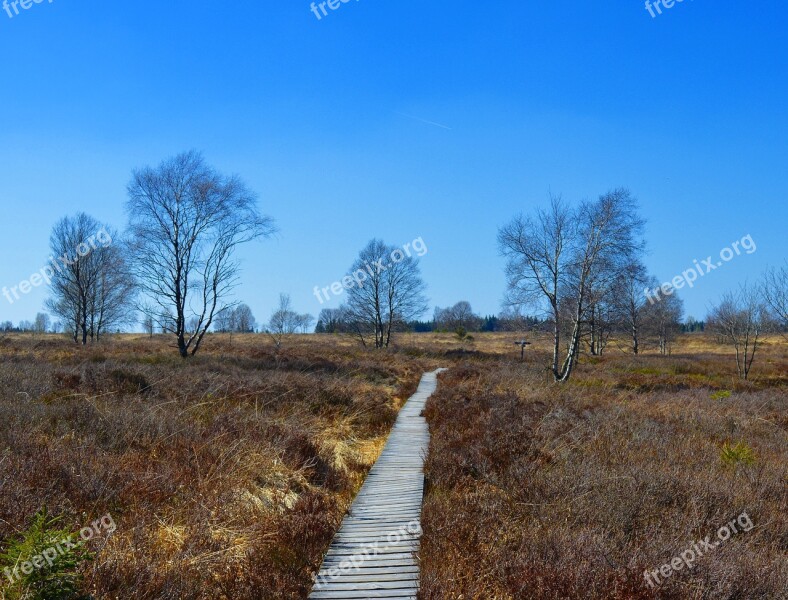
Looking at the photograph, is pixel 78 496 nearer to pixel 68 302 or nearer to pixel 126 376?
pixel 126 376

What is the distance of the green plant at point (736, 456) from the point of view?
9433mm

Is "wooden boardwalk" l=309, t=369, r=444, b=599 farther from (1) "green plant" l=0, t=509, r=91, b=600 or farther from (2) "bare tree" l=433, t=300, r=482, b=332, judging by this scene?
A: (2) "bare tree" l=433, t=300, r=482, b=332

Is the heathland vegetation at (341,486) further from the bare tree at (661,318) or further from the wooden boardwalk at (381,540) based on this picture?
the bare tree at (661,318)

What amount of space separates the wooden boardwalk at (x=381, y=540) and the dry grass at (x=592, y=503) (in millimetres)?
209

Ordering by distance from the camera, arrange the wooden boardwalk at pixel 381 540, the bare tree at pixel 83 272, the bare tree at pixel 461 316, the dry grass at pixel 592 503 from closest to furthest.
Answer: the dry grass at pixel 592 503
the wooden boardwalk at pixel 381 540
the bare tree at pixel 83 272
the bare tree at pixel 461 316

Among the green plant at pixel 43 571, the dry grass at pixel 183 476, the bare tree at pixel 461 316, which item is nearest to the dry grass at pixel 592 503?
the dry grass at pixel 183 476

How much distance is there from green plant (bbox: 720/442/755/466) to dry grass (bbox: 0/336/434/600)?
5895 mm

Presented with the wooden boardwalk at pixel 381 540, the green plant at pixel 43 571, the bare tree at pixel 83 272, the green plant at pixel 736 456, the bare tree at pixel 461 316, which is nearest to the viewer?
the green plant at pixel 43 571

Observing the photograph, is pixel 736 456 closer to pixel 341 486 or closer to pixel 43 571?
pixel 341 486

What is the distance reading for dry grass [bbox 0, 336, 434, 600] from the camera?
4.62m

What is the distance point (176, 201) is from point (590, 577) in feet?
78.3

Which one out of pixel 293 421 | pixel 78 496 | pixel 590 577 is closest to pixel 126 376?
pixel 293 421

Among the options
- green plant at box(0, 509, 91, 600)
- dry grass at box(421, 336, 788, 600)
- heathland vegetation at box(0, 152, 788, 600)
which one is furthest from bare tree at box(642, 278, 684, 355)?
green plant at box(0, 509, 91, 600)

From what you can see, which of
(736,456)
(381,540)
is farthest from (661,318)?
(381,540)
